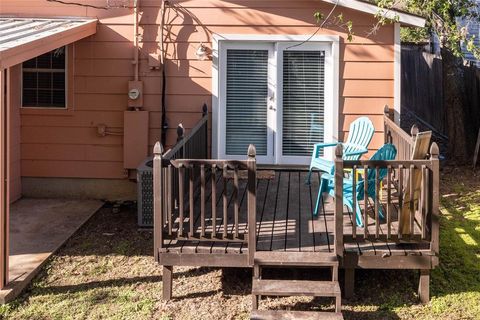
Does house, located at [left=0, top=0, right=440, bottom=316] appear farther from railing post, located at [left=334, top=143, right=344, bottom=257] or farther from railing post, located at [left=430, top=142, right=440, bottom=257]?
railing post, located at [left=334, top=143, right=344, bottom=257]

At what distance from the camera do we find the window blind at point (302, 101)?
7.58m

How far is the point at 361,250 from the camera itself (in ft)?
15.3

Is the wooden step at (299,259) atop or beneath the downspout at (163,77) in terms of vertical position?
beneath

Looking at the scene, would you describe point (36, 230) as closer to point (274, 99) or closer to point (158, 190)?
point (158, 190)

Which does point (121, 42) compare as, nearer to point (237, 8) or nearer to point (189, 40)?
point (189, 40)

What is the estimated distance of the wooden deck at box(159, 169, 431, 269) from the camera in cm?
468

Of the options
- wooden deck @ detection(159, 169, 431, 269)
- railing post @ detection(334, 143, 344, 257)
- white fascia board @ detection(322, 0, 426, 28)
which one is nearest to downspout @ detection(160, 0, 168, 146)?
wooden deck @ detection(159, 169, 431, 269)

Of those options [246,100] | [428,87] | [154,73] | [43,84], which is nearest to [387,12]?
[246,100]

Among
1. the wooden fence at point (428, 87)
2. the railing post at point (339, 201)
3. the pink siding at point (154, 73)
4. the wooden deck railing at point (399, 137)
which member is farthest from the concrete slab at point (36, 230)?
the wooden fence at point (428, 87)

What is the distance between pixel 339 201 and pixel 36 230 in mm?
3708

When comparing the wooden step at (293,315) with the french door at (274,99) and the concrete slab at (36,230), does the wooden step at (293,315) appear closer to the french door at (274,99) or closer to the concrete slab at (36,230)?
the concrete slab at (36,230)

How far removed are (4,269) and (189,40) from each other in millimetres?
4058

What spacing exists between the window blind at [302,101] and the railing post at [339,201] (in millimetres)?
3147

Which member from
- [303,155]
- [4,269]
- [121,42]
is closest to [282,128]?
[303,155]
